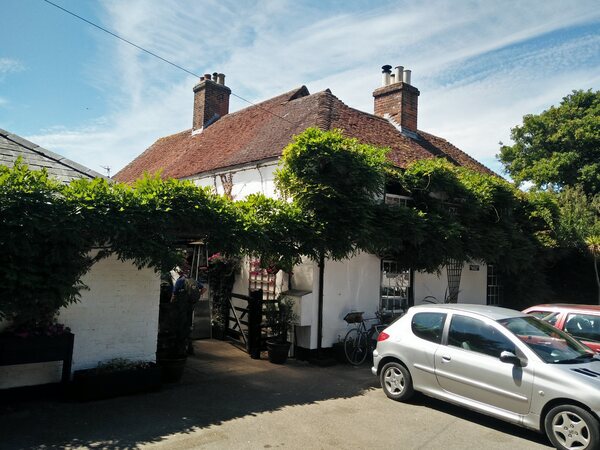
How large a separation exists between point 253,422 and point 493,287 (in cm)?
1130

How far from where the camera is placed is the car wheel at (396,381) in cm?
671

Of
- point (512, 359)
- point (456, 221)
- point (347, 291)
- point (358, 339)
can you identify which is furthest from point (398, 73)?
point (512, 359)

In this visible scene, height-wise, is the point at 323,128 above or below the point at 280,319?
above

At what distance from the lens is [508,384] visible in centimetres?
548

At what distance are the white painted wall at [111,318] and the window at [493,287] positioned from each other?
35.9 feet

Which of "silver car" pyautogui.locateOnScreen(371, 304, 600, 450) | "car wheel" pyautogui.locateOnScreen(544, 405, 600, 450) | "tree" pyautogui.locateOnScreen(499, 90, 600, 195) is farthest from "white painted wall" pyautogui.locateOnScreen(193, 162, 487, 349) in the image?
"tree" pyautogui.locateOnScreen(499, 90, 600, 195)

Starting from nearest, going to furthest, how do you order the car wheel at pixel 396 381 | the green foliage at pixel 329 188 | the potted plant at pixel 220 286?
1. the car wheel at pixel 396 381
2. the green foliage at pixel 329 188
3. the potted plant at pixel 220 286

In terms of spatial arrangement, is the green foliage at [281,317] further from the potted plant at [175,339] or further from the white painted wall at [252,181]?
the white painted wall at [252,181]

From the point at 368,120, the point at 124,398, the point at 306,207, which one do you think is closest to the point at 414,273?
the point at 306,207

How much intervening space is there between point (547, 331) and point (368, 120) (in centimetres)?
941

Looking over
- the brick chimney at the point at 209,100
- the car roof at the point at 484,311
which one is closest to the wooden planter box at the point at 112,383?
the car roof at the point at 484,311

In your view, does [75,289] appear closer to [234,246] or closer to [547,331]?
[234,246]

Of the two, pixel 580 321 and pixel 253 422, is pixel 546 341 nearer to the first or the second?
pixel 580 321

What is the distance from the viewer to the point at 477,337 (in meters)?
6.04
